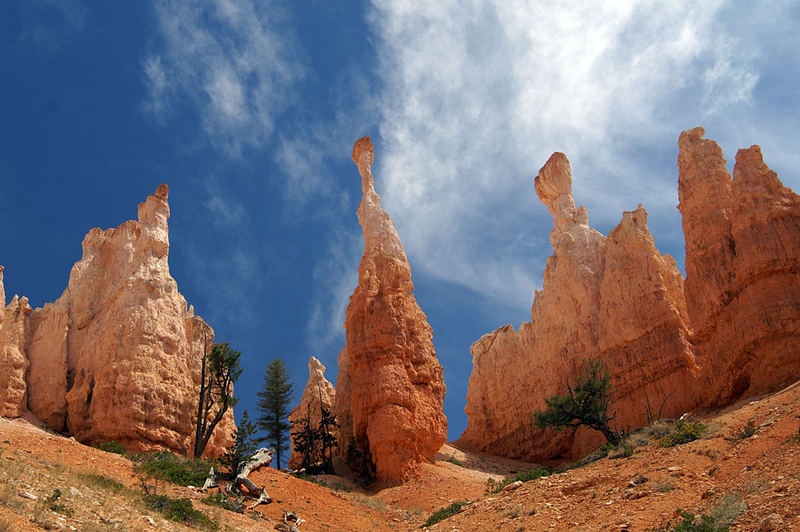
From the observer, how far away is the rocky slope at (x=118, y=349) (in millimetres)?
28109

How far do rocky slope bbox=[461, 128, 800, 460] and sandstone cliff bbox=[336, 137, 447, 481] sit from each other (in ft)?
30.5

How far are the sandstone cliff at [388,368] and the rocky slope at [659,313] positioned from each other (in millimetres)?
9283

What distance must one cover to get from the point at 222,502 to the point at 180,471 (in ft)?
8.94

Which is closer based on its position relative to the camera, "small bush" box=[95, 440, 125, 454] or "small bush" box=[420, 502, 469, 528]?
"small bush" box=[420, 502, 469, 528]

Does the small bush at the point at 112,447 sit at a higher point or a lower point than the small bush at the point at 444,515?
higher

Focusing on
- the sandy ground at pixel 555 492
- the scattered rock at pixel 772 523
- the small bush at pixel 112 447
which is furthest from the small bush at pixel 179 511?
the scattered rock at pixel 772 523

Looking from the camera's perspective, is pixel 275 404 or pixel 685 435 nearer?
pixel 685 435

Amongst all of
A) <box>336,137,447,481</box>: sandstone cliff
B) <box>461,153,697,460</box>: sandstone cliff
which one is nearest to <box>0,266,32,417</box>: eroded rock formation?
<box>336,137,447,481</box>: sandstone cliff

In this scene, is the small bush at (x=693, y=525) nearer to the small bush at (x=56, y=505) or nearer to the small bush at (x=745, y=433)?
the small bush at (x=745, y=433)

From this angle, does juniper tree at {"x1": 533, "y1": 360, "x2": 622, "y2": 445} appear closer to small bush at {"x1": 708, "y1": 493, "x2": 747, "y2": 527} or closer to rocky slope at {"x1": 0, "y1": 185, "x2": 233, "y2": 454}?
small bush at {"x1": 708, "y1": 493, "x2": 747, "y2": 527}

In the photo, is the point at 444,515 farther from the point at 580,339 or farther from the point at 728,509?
the point at 580,339

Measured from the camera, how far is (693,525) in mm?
11594

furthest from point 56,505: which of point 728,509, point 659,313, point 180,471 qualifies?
point 659,313

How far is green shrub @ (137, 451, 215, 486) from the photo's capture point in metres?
19.4
